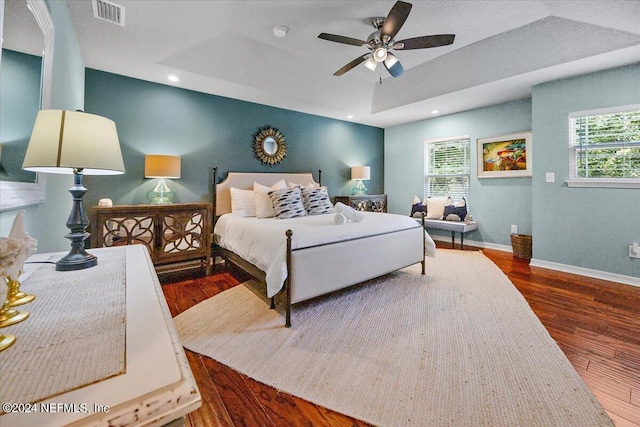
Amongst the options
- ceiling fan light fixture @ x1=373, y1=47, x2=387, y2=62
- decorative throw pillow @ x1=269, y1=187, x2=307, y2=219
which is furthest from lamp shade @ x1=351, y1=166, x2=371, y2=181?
ceiling fan light fixture @ x1=373, y1=47, x2=387, y2=62

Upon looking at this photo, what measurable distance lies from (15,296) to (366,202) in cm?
537

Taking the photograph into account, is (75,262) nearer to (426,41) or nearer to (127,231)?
(127,231)

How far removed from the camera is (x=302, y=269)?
2.22 metres

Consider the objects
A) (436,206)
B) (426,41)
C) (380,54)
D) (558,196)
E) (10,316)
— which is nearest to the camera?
(10,316)

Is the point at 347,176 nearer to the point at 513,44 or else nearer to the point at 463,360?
the point at 513,44

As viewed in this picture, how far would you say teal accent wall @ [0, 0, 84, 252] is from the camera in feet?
5.34

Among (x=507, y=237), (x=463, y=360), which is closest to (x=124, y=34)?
(x=463, y=360)

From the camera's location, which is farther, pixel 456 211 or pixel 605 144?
pixel 456 211

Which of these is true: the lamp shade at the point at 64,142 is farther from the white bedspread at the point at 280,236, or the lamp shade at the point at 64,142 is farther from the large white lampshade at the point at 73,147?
the white bedspread at the point at 280,236

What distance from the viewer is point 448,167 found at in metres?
5.46

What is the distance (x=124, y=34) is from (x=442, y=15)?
128 inches

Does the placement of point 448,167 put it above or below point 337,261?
above

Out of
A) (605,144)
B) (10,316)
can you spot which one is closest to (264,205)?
(10,316)

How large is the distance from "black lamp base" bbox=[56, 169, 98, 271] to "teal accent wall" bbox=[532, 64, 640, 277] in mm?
4919
